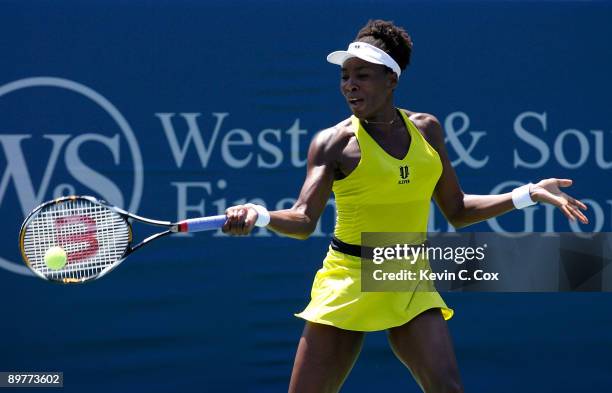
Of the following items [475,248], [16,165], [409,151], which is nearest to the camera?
[409,151]

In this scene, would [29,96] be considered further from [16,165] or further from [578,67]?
[578,67]

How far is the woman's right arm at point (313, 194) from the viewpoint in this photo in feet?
13.1

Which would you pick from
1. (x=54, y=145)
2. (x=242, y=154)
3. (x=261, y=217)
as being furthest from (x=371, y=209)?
(x=54, y=145)

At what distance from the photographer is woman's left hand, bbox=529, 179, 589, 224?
4.05m

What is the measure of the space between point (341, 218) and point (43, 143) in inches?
82.1

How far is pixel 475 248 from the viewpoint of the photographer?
6.06m

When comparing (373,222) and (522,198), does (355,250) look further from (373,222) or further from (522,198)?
(522,198)

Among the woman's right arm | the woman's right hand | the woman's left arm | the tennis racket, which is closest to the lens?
the woman's right hand

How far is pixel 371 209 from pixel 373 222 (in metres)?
0.05

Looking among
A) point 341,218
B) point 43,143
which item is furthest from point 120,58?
point 341,218

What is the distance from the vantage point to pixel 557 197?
4.13 meters

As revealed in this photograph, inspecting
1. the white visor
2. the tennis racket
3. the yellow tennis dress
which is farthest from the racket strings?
the white visor

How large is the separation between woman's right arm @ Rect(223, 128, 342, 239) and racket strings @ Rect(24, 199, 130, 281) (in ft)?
1.83

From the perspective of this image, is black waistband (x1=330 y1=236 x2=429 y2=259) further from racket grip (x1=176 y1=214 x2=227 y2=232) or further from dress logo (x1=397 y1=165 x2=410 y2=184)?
racket grip (x1=176 y1=214 x2=227 y2=232)
